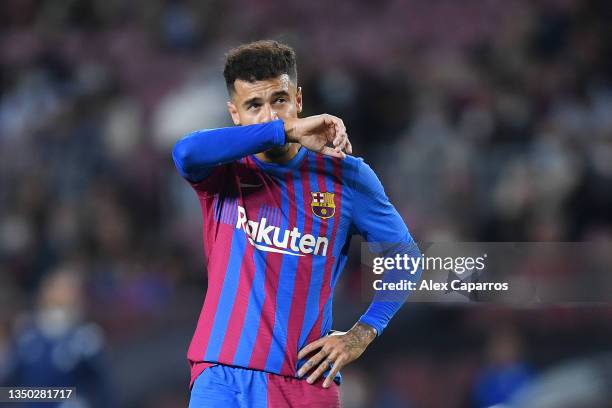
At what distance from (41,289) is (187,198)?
1540 millimetres

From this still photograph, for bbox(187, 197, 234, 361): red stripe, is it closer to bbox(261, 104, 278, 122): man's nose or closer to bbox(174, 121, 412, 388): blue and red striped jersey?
bbox(174, 121, 412, 388): blue and red striped jersey

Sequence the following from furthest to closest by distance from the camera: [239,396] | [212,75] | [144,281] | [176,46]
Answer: [176,46] → [212,75] → [144,281] → [239,396]

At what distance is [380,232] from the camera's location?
3.60 m

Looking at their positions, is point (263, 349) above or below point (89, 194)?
A: below

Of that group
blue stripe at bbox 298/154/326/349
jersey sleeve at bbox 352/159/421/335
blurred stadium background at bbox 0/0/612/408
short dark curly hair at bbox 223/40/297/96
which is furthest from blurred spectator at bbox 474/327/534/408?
short dark curly hair at bbox 223/40/297/96

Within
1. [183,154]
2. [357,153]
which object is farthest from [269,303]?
[357,153]

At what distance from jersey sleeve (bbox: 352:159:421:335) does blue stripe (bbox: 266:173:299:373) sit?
260 mm

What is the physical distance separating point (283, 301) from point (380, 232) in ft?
1.56

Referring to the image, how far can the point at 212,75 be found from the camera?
9523 mm

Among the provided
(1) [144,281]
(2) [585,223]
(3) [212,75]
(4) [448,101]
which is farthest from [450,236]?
(3) [212,75]

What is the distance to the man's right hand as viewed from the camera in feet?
9.93

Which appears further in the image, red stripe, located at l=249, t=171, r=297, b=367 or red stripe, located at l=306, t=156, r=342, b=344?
red stripe, located at l=306, t=156, r=342, b=344

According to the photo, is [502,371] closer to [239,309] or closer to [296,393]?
[296,393]

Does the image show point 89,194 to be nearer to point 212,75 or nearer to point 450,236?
point 212,75
